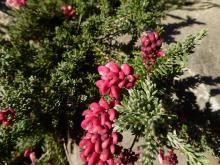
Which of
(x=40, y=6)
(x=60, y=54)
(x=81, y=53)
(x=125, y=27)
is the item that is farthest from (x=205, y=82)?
(x=40, y=6)

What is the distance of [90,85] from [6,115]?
106 cm

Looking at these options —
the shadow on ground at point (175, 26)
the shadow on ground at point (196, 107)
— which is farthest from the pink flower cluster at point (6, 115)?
the shadow on ground at point (175, 26)

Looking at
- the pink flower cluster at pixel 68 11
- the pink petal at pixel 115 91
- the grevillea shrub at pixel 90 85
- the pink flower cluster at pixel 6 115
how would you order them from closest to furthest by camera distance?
the grevillea shrub at pixel 90 85 → the pink petal at pixel 115 91 → the pink flower cluster at pixel 6 115 → the pink flower cluster at pixel 68 11

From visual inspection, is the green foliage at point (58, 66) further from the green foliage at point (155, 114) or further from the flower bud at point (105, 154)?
the flower bud at point (105, 154)

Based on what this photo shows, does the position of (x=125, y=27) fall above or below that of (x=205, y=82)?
above

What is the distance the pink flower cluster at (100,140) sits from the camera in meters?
2.13

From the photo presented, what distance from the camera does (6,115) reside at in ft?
11.1

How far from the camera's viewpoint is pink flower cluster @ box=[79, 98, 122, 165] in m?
2.13

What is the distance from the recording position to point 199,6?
505cm

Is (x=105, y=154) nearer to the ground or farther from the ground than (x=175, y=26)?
farther from the ground

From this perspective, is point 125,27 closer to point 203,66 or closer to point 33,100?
point 203,66

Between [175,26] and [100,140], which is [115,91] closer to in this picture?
[100,140]

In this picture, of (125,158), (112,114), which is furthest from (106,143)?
(125,158)

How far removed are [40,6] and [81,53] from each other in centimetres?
161
